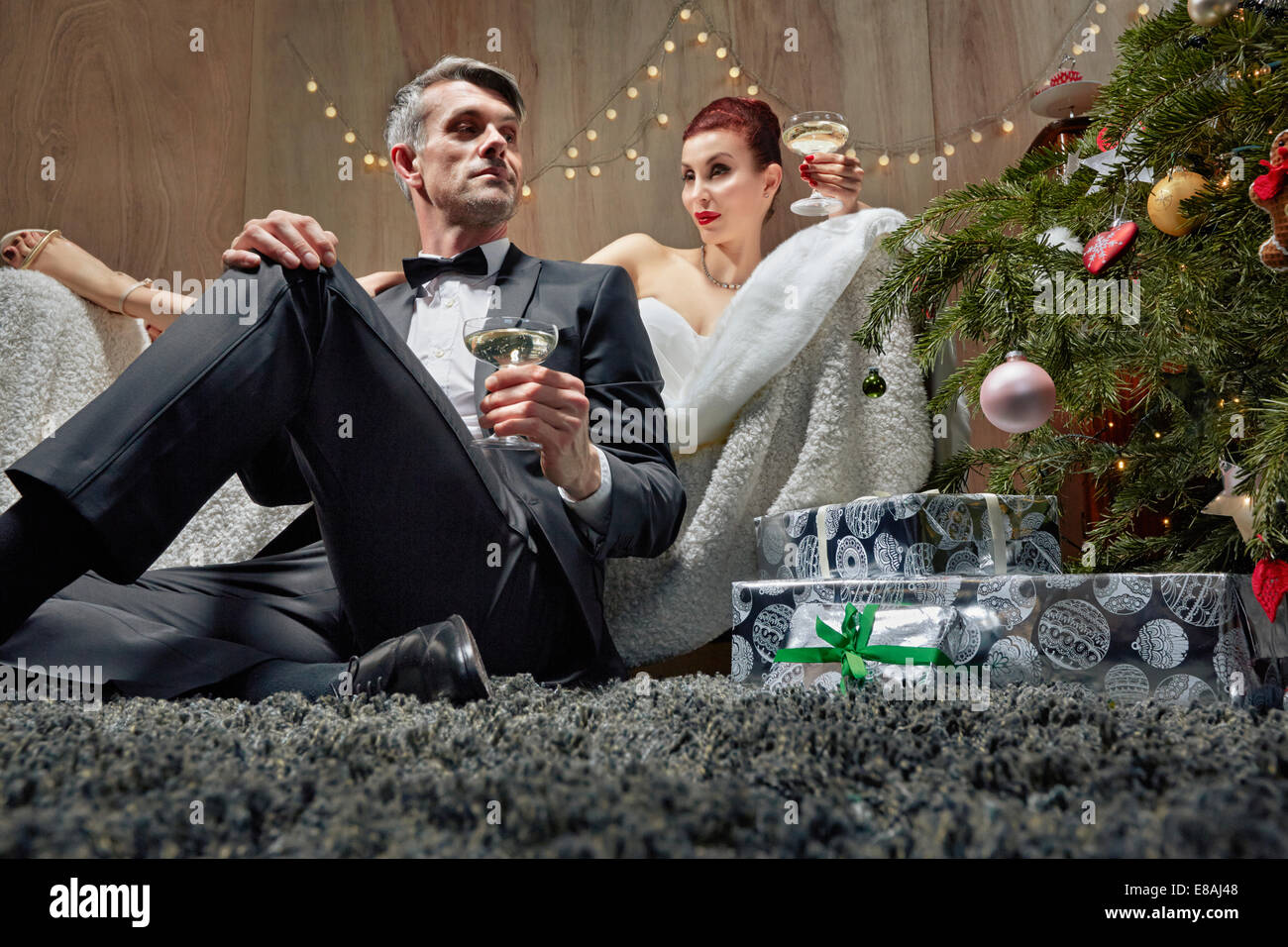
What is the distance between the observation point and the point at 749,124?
1.58 m

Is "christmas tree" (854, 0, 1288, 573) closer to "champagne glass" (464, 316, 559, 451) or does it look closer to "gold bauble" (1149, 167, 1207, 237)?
"gold bauble" (1149, 167, 1207, 237)

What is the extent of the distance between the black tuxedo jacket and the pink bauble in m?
0.38

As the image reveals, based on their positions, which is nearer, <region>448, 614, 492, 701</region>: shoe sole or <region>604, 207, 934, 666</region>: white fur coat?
<region>448, 614, 492, 701</region>: shoe sole

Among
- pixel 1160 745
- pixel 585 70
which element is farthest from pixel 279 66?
pixel 1160 745

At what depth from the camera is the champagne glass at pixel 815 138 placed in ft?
4.70

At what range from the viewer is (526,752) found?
1.67 feet

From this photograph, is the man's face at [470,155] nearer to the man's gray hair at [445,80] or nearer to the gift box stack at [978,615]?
the man's gray hair at [445,80]

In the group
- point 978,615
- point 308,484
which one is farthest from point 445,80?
point 978,615

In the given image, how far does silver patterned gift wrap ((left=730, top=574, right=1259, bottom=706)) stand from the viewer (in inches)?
33.7

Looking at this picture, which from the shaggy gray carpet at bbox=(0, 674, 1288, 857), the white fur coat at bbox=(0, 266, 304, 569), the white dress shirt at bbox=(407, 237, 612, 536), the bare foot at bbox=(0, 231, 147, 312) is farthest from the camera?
the bare foot at bbox=(0, 231, 147, 312)

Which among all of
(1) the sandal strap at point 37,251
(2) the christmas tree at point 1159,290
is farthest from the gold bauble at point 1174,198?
(1) the sandal strap at point 37,251

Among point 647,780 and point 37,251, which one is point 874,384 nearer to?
point 647,780

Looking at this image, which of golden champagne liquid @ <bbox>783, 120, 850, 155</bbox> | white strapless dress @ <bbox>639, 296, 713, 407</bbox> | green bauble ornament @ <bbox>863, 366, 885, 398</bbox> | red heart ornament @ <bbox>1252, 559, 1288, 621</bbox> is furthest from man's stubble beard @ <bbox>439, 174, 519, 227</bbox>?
red heart ornament @ <bbox>1252, 559, 1288, 621</bbox>

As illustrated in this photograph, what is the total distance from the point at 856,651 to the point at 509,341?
18.9 inches
